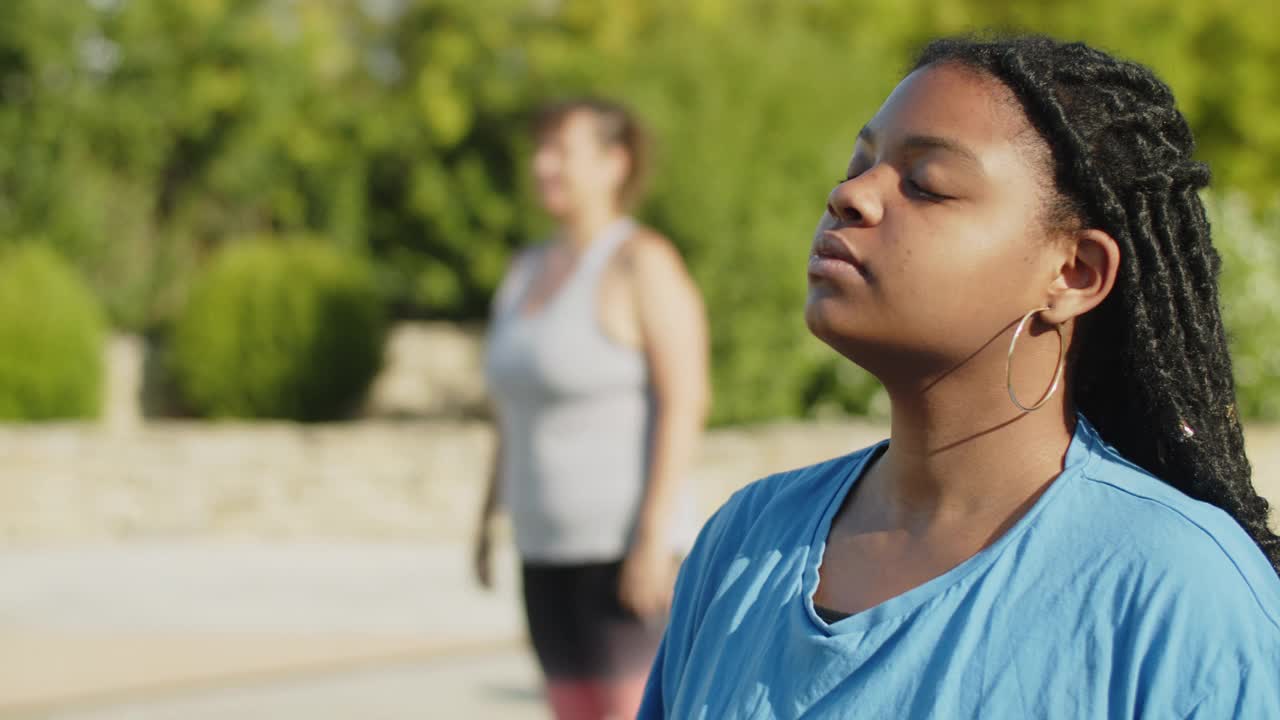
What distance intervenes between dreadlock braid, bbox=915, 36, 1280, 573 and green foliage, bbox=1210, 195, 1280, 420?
515 inches

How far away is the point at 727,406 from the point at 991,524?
14.3 metres

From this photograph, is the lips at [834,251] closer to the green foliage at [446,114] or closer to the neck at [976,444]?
the neck at [976,444]

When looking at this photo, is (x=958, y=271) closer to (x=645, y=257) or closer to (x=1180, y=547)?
(x=1180, y=547)

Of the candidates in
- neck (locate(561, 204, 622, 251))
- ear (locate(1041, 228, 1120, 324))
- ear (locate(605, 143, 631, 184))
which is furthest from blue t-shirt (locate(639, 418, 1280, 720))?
ear (locate(605, 143, 631, 184))

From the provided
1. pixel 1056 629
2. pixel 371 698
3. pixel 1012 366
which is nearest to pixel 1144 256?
pixel 1012 366

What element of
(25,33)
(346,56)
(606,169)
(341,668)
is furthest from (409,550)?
(346,56)

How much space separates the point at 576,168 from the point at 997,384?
2602 mm

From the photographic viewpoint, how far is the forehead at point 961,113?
1.68 meters

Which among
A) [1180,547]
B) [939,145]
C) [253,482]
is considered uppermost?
[939,145]

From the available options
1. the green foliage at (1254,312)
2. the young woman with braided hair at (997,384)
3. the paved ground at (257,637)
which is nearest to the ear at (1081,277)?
the young woman with braided hair at (997,384)

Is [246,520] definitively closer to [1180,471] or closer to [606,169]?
[606,169]

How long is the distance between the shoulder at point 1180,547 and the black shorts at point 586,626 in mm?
2320

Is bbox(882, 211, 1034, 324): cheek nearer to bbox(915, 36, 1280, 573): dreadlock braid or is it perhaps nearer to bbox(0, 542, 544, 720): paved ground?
bbox(915, 36, 1280, 573): dreadlock braid

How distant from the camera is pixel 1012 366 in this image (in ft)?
5.68
